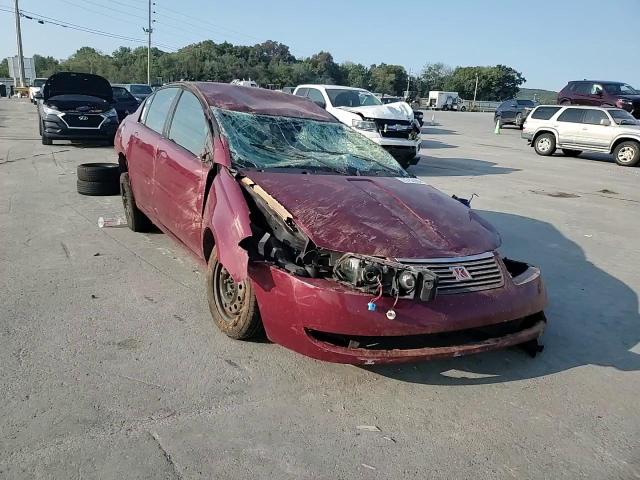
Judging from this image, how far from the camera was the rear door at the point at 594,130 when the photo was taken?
16.8 meters

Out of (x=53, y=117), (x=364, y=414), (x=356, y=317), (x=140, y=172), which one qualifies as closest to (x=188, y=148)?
(x=140, y=172)

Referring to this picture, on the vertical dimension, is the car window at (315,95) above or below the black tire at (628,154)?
above

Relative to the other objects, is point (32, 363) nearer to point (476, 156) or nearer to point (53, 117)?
point (53, 117)

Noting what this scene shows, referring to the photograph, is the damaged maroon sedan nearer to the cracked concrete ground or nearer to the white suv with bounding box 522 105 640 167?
the cracked concrete ground

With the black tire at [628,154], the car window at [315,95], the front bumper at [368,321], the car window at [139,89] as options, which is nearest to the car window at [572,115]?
the black tire at [628,154]

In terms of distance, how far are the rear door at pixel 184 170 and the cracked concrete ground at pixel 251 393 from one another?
55cm

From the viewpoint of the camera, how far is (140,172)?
5.34 metres

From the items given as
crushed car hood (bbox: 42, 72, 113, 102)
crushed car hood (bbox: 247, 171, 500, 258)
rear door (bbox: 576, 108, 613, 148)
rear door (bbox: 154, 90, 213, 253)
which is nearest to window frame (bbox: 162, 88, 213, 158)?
rear door (bbox: 154, 90, 213, 253)

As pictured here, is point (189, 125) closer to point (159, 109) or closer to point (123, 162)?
point (159, 109)

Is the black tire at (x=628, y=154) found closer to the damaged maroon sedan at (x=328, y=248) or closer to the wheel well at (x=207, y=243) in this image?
the damaged maroon sedan at (x=328, y=248)

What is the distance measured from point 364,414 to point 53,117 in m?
12.8

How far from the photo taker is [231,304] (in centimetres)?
362

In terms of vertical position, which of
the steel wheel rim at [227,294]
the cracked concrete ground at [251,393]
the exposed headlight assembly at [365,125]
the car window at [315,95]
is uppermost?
the car window at [315,95]

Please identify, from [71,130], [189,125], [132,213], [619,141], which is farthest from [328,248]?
[619,141]
